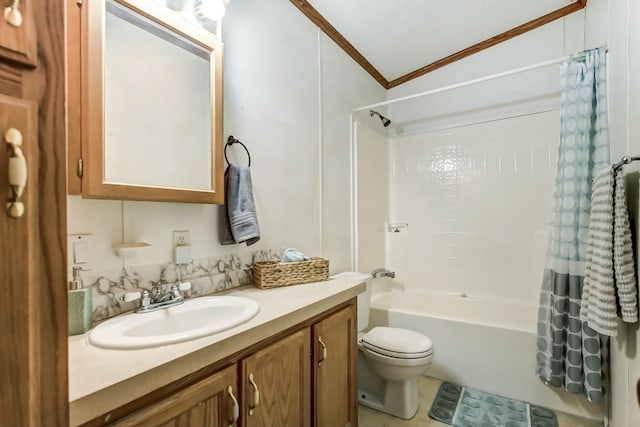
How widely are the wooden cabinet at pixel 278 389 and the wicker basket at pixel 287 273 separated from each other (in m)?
0.25

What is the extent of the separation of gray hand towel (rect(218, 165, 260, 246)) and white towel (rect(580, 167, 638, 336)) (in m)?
1.52

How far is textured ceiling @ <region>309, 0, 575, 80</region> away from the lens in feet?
6.73

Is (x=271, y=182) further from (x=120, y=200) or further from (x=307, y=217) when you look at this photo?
(x=120, y=200)

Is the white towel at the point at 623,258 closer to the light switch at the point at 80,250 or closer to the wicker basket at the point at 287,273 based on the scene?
the wicker basket at the point at 287,273

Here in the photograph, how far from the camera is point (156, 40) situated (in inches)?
47.0

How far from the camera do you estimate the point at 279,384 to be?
1.08m

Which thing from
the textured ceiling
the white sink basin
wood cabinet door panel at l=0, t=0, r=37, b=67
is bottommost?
the white sink basin

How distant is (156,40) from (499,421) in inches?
102

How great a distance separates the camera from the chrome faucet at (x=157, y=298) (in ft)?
3.55

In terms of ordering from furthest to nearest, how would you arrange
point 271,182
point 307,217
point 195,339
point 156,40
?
1. point 307,217
2. point 271,182
3. point 156,40
4. point 195,339

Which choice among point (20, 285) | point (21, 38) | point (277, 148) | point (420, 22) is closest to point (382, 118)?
point (420, 22)

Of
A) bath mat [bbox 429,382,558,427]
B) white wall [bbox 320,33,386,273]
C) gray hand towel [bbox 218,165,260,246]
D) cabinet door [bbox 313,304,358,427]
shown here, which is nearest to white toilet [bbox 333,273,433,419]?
bath mat [bbox 429,382,558,427]

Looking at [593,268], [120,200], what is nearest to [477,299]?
[593,268]

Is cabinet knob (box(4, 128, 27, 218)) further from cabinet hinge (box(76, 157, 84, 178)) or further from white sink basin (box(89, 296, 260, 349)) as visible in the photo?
cabinet hinge (box(76, 157, 84, 178))
